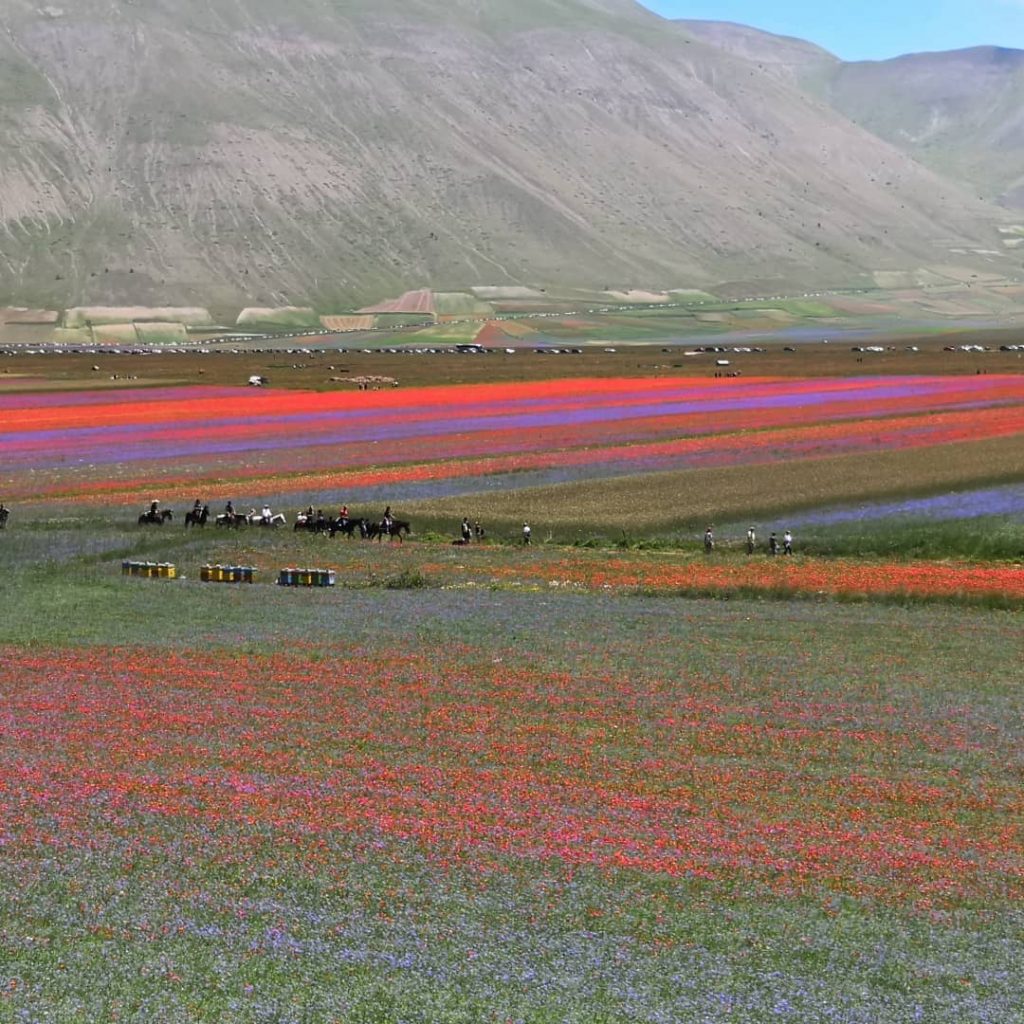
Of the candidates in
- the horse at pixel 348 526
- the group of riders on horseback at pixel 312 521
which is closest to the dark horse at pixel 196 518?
the group of riders on horseback at pixel 312 521

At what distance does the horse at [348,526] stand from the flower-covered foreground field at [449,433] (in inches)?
332

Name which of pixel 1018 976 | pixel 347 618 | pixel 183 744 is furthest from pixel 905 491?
pixel 1018 976

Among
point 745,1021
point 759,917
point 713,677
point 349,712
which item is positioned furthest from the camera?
point 713,677

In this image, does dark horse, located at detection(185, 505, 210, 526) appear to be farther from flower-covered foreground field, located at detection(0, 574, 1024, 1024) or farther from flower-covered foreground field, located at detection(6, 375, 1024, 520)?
flower-covered foreground field, located at detection(0, 574, 1024, 1024)

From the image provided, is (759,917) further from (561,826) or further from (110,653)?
(110,653)

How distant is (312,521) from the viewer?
55.2 m

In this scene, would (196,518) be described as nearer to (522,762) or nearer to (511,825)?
(522,762)

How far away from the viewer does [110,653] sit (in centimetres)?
3522

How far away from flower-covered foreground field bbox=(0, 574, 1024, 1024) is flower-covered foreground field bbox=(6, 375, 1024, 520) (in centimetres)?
2977

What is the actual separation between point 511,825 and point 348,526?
3174cm

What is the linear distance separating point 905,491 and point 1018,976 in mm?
46113

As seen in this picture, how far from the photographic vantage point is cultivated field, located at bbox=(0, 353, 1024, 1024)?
18.1 m

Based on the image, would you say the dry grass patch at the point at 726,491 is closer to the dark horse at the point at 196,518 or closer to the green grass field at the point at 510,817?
the dark horse at the point at 196,518

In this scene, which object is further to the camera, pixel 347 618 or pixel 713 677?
pixel 347 618
